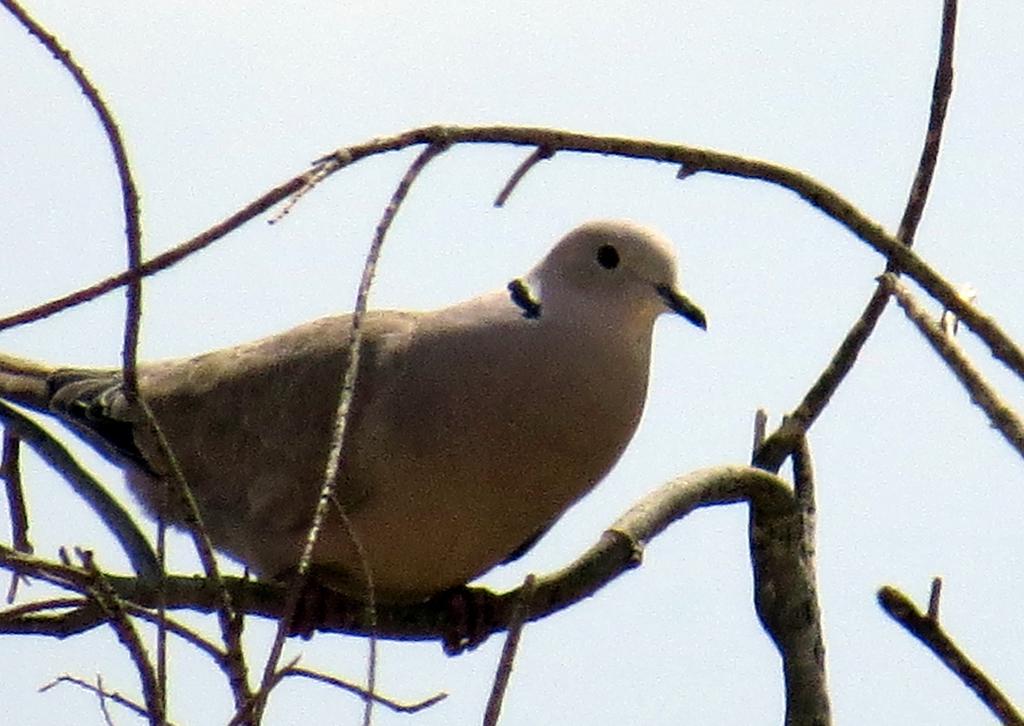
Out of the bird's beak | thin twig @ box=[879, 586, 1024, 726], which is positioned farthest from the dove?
thin twig @ box=[879, 586, 1024, 726]

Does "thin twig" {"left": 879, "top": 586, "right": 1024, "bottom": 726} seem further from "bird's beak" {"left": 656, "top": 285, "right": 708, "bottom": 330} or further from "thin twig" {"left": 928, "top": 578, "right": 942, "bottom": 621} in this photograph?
"bird's beak" {"left": 656, "top": 285, "right": 708, "bottom": 330}

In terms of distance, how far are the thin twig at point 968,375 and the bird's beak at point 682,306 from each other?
155 cm

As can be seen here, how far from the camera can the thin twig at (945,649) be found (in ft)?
3.70

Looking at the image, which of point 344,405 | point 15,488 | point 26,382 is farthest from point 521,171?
point 26,382

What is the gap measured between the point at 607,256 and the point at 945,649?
2.01m

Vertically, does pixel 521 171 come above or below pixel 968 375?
above

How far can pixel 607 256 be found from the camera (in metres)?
3.14

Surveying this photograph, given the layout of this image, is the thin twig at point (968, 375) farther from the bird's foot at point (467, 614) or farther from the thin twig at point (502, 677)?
the bird's foot at point (467, 614)

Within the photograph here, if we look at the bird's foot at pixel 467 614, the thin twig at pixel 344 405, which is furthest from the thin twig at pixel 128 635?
the bird's foot at pixel 467 614

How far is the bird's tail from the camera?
12.0 feet

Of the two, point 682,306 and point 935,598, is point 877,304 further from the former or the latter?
point 935,598

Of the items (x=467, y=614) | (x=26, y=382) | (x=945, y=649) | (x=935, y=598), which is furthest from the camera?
(x=26, y=382)

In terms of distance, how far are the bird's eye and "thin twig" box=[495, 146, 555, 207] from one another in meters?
1.29

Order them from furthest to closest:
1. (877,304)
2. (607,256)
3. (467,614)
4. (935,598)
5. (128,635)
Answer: (607,256), (467,614), (877,304), (128,635), (935,598)
